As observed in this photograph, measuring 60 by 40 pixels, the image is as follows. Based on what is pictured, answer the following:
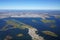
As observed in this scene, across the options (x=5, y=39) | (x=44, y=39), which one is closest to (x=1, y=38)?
(x=5, y=39)

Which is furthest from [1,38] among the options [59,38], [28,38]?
[59,38]

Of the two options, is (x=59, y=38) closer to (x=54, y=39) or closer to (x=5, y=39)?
(x=54, y=39)

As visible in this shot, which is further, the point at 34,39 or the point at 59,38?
the point at 59,38

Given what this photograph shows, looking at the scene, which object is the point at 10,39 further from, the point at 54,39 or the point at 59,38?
the point at 59,38

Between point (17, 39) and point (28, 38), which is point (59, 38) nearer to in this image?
point (28, 38)

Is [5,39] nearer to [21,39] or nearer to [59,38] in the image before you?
[21,39]

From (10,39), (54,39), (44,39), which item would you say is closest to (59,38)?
(54,39)
